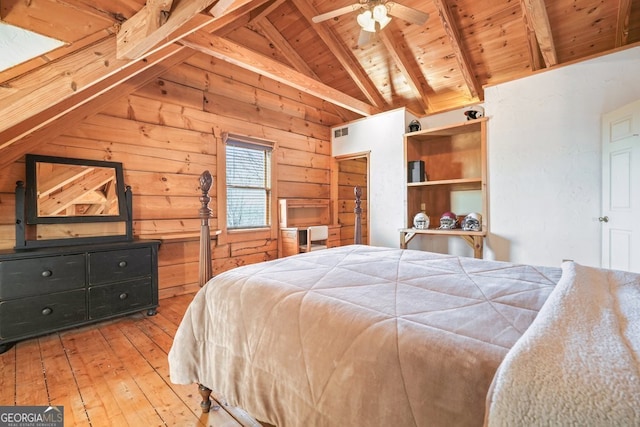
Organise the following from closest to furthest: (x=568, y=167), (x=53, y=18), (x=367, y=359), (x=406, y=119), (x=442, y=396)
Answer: (x=442, y=396), (x=367, y=359), (x=53, y=18), (x=568, y=167), (x=406, y=119)

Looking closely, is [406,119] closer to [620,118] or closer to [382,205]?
[382,205]

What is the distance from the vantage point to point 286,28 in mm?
4336

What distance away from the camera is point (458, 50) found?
11.7ft

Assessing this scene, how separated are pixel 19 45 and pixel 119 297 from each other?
6.75 ft

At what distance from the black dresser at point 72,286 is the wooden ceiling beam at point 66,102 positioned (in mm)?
872

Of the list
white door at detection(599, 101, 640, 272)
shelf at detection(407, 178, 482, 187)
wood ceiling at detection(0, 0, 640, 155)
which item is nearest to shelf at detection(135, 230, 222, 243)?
wood ceiling at detection(0, 0, 640, 155)

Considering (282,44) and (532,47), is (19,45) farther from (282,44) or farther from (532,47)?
(532,47)

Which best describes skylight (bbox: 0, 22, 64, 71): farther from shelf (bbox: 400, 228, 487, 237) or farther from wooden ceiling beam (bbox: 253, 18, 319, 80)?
shelf (bbox: 400, 228, 487, 237)

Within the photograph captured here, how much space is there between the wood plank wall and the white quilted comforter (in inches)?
87.8

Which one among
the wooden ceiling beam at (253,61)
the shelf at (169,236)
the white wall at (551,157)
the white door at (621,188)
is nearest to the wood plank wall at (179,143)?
the shelf at (169,236)

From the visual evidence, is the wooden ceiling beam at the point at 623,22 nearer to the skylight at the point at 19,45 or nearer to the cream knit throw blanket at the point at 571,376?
the cream knit throw blanket at the point at 571,376

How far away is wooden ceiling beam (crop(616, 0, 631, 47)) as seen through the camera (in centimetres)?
277

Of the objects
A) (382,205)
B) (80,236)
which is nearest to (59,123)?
(80,236)

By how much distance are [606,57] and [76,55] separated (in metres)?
4.45
